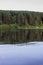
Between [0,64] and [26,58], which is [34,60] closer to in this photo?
[26,58]

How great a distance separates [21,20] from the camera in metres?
96.2

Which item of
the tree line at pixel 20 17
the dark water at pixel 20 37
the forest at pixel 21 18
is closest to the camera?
the dark water at pixel 20 37

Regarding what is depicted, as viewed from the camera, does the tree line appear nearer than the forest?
No

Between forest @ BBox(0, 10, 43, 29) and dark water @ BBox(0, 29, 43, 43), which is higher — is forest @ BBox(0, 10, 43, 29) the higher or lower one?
the lower one

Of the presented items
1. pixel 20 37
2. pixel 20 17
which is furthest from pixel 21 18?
pixel 20 37

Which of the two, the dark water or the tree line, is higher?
the dark water

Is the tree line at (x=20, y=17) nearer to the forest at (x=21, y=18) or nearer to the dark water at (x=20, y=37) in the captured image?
the forest at (x=21, y=18)

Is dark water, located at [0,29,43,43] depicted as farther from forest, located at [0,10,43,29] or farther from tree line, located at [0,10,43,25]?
tree line, located at [0,10,43,25]

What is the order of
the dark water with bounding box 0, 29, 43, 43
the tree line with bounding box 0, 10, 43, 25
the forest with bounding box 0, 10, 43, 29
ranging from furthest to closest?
the tree line with bounding box 0, 10, 43, 25
the forest with bounding box 0, 10, 43, 29
the dark water with bounding box 0, 29, 43, 43

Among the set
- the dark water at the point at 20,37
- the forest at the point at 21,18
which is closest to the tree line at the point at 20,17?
the forest at the point at 21,18

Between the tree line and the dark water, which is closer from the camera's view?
the dark water

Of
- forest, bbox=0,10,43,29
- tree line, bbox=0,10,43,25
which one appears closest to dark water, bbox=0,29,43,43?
forest, bbox=0,10,43,29

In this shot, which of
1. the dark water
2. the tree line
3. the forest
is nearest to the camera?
the dark water

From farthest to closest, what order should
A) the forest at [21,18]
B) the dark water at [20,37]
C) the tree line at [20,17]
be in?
the tree line at [20,17] → the forest at [21,18] → the dark water at [20,37]
